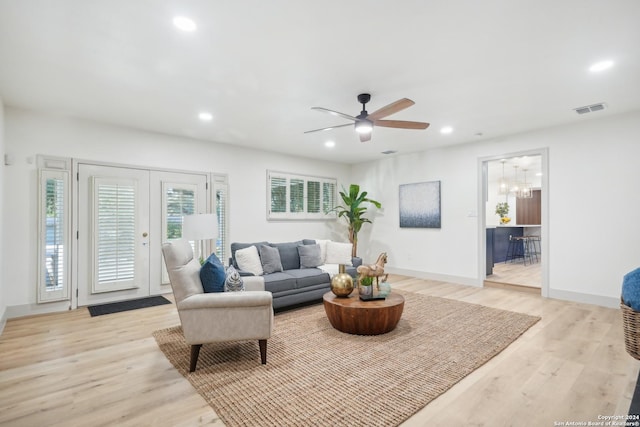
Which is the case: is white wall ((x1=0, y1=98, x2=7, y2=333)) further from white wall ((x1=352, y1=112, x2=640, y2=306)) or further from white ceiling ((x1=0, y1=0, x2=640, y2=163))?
white wall ((x1=352, y1=112, x2=640, y2=306))

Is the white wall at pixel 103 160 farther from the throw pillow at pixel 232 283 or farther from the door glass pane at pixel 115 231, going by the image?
the throw pillow at pixel 232 283

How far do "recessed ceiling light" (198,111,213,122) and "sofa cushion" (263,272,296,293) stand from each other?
2341 mm

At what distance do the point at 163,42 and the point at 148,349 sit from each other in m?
2.77

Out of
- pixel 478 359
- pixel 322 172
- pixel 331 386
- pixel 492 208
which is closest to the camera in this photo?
pixel 331 386

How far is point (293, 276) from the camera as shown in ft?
14.0

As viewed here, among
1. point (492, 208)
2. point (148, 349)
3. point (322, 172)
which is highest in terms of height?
point (322, 172)

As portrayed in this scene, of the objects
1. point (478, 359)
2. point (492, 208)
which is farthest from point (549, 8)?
point (492, 208)

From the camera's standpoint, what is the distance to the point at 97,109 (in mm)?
3996

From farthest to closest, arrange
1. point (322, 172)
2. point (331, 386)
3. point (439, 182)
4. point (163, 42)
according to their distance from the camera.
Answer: point (322, 172), point (439, 182), point (163, 42), point (331, 386)

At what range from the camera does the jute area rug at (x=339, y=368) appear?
2.00 metres

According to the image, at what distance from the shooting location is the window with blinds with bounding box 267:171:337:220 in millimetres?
6426

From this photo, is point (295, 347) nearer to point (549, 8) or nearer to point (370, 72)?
point (370, 72)

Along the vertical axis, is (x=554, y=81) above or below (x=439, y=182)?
above

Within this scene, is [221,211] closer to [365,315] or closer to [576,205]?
[365,315]
